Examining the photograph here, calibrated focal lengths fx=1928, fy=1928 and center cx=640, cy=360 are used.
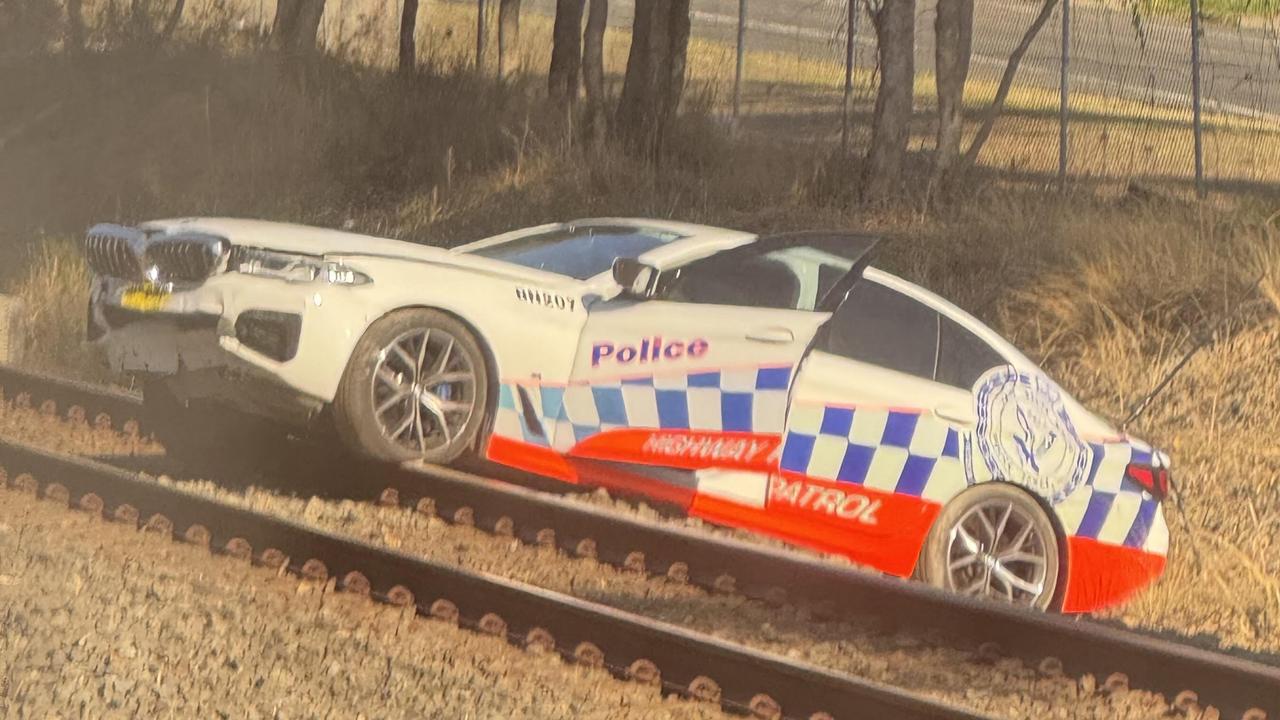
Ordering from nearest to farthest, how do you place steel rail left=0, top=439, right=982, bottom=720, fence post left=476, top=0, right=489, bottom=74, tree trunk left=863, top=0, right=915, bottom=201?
1. steel rail left=0, top=439, right=982, bottom=720
2. tree trunk left=863, top=0, right=915, bottom=201
3. fence post left=476, top=0, right=489, bottom=74

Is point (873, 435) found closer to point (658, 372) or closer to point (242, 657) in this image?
point (658, 372)

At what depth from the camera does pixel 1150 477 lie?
8836 millimetres

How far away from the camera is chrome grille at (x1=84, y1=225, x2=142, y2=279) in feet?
27.1

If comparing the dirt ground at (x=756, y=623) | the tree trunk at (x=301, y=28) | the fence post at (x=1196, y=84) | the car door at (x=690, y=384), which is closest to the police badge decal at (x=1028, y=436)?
the car door at (x=690, y=384)

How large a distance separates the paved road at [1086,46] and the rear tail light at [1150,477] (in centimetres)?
656

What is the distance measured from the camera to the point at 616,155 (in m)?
17.0

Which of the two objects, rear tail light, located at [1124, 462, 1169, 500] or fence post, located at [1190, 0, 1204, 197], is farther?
fence post, located at [1190, 0, 1204, 197]

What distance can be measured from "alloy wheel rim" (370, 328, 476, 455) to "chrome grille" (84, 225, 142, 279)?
1182mm

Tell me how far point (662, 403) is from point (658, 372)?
0.43 feet

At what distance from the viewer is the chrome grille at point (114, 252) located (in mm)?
8266

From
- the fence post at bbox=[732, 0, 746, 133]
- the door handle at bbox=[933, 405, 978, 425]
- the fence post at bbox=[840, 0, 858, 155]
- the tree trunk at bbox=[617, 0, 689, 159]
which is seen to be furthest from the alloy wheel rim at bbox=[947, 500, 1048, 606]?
the fence post at bbox=[732, 0, 746, 133]

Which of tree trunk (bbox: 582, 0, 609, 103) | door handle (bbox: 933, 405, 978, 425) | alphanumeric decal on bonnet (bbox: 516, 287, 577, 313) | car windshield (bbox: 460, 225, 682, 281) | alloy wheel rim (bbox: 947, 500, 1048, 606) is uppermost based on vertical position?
tree trunk (bbox: 582, 0, 609, 103)

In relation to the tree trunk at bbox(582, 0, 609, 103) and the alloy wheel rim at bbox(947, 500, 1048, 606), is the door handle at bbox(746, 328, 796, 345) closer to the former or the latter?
the alloy wheel rim at bbox(947, 500, 1048, 606)

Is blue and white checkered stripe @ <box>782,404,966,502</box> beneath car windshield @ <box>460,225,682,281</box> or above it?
beneath
